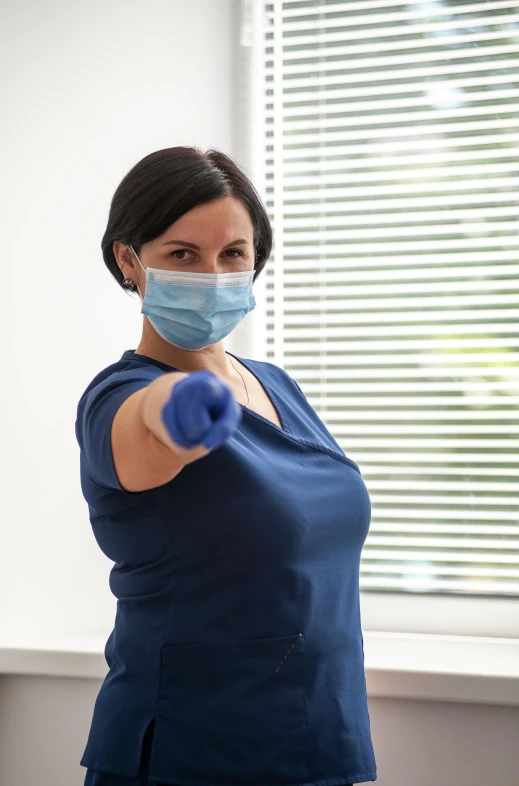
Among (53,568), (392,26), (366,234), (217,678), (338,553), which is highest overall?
(392,26)

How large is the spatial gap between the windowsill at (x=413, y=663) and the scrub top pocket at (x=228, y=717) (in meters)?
0.47

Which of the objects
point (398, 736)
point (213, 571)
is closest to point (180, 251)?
point (213, 571)

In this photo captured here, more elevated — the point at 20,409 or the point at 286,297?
the point at 286,297

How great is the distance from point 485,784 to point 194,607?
79cm

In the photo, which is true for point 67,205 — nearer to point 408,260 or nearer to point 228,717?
point 408,260

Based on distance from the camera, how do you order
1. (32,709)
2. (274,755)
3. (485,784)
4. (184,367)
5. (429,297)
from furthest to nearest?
(429,297) < (32,709) < (485,784) < (184,367) < (274,755)

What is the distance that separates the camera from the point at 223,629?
914mm

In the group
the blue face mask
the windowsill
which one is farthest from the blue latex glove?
the windowsill

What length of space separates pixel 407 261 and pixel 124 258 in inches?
31.1

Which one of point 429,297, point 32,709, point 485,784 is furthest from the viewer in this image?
point 429,297

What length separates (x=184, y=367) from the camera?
3.47ft

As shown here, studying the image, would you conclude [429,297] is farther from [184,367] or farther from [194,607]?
[194,607]

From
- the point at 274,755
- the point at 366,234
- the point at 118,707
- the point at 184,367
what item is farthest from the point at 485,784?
the point at 366,234

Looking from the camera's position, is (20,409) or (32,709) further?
(20,409)
